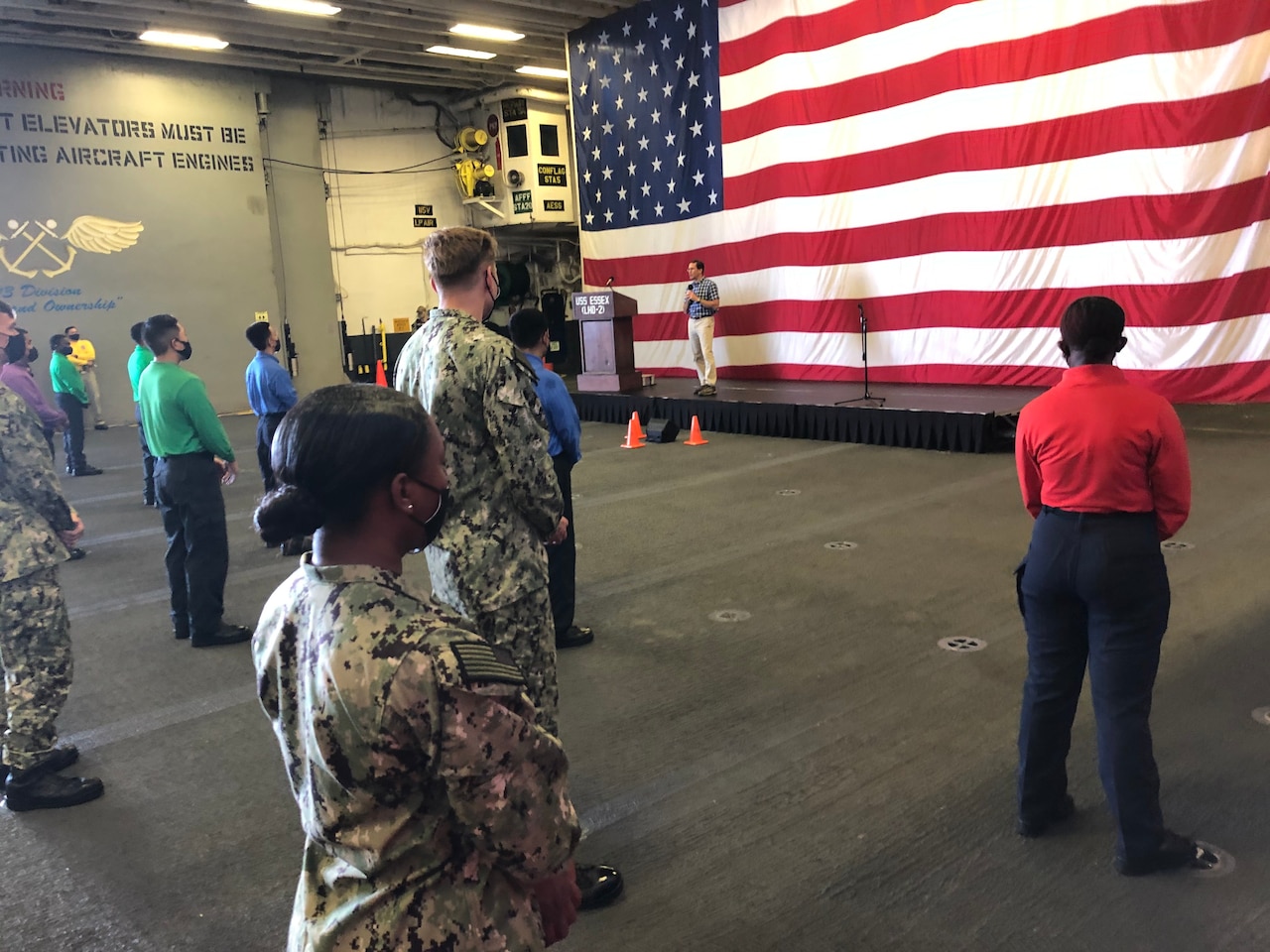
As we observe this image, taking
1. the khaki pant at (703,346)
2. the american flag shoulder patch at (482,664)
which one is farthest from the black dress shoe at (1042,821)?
the khaki pant at (703,346)

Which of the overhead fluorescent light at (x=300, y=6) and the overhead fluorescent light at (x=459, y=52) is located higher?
the overhead fluorescent light at (x=459, y=52)

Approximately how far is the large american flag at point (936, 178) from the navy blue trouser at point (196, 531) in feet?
25.8

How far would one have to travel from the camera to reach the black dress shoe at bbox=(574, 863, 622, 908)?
2205 millimetres

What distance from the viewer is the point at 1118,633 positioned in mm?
2104

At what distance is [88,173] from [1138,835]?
14.6m

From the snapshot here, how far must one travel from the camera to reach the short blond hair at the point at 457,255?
220 centimetres

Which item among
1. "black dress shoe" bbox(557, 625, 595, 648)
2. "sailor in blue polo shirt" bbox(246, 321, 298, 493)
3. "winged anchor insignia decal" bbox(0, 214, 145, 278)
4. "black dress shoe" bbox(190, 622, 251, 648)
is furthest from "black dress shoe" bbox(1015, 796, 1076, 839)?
"winged anchor insignia decal" bbox(0, 214, 145, 278)

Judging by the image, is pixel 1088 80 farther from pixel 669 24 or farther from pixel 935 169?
pixel 669 24

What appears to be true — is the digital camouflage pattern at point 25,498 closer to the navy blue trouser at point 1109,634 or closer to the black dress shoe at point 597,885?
the black dress shoe at point 597,885

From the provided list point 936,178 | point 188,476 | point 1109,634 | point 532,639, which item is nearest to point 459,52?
point 936,178

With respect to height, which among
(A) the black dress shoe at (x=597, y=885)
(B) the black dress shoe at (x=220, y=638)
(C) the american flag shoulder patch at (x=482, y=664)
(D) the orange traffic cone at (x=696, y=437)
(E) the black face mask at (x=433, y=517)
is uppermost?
(E) the black face mask at (x=433, y=517)

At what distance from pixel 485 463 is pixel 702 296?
28.6 feet

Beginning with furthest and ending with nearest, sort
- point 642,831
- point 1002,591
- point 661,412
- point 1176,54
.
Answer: point 661,412, point 1176,54, point 1002,591, point 642,831

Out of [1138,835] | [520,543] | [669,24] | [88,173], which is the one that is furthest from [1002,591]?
[88,173]
